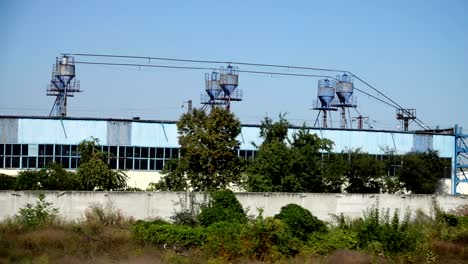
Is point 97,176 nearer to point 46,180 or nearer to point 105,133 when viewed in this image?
point 46,180

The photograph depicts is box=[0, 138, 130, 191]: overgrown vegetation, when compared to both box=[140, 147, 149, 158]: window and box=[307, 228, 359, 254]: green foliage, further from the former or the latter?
box=[307, 228, 359, 254]: green foliage

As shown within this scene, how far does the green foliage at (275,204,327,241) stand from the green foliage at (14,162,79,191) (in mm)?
11384

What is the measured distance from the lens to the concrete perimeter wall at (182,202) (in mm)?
22562

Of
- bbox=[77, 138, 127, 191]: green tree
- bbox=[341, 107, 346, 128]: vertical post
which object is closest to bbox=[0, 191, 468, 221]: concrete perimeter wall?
bbox=[77, 138, 127, 191]: green tree

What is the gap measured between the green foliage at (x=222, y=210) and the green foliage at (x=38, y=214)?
526cm

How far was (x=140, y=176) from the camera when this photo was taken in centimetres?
3788

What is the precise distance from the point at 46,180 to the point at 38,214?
6.79 m

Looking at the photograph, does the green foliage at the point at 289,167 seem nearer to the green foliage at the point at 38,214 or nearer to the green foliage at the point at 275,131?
the green foliage at the point at 275,131

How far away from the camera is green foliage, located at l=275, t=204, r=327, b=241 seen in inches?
844

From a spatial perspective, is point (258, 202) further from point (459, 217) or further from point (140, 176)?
point (140, 176)

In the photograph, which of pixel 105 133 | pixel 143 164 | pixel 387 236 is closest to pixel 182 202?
pixel 387 236

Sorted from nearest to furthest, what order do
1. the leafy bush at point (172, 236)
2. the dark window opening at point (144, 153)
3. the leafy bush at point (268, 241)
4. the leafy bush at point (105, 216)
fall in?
the leafy bush at point (268, 241) → the leafy bush at point (172, 236) → the leafy bush at point (105, 216) → the dark window opening at point (144, 153)

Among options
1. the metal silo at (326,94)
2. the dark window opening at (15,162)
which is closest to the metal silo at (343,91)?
the metal silo at (326,94)

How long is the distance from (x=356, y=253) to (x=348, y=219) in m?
5.64
